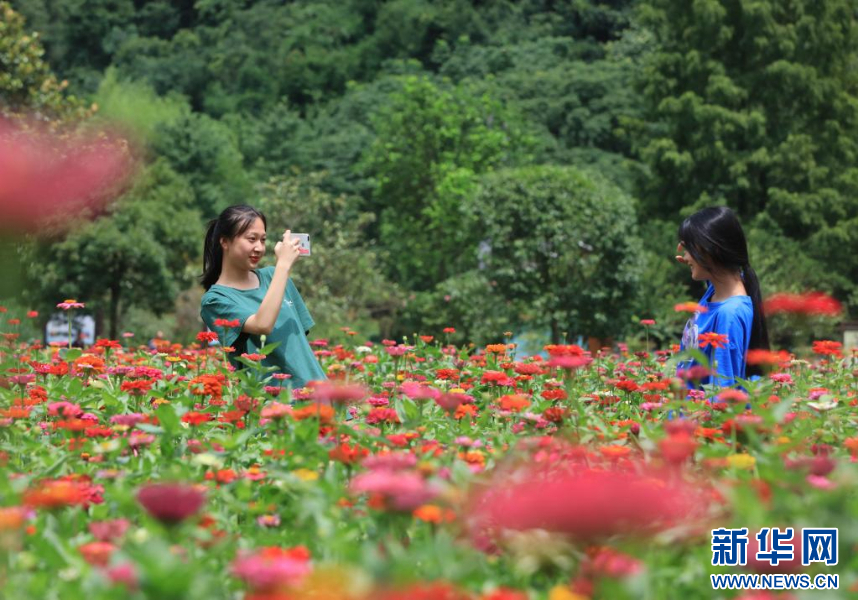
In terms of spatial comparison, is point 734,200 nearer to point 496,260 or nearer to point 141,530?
point 496,260

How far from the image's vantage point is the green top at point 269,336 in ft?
12.7

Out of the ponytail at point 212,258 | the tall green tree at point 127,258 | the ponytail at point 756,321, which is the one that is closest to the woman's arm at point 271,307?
the ponytail at point 212,258

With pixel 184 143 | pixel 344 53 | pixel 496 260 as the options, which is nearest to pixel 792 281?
pixel 496 260

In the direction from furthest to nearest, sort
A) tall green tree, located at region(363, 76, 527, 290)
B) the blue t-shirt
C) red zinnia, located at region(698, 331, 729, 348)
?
tall green tree, located at region(363, 76, 527, 290), the blue t-shirt, red zinnia, located at region(698, 331, 729, 348)

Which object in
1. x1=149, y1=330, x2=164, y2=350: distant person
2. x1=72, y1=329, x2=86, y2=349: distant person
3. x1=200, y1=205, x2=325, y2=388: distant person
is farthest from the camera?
x1=72, y1=329, x2=86, y2=349: distant person

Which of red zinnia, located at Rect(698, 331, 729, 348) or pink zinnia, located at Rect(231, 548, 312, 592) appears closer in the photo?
pink zinnia, located at Rect(231, 548, 312, 592)

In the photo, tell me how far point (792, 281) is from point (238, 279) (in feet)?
56.2

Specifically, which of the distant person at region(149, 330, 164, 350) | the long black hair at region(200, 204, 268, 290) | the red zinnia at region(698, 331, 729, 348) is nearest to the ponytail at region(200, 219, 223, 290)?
the long black hair at region(200, 204, 268, 290)

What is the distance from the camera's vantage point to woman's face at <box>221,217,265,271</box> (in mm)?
4043

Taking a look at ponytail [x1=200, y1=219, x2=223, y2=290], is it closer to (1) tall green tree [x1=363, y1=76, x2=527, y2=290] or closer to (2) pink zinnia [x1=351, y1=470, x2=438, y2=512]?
(2) pink zinnia [x1=351, y1=470, x2=438, y2=512]

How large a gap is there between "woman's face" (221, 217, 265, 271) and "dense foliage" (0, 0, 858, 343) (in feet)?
38.6

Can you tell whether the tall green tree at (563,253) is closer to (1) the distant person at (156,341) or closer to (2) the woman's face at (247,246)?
(1) the distant person at (156,341)

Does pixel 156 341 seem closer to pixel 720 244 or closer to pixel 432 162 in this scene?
pixel 720 244

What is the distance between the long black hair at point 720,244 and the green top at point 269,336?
4.33ft
